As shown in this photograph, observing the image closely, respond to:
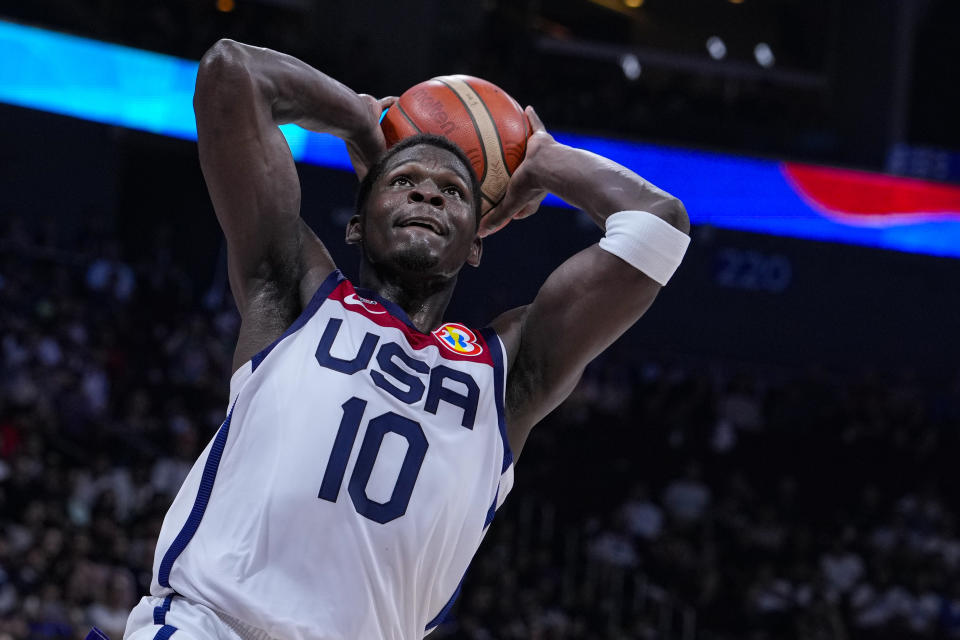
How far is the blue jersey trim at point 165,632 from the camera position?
3.06m

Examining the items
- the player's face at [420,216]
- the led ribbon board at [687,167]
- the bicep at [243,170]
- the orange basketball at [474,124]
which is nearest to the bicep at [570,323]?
the player's face at [420,216]

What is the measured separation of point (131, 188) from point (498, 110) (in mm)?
15837

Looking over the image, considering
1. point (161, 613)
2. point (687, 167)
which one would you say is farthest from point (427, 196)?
point (687, 167)

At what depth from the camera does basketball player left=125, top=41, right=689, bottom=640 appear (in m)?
3.18

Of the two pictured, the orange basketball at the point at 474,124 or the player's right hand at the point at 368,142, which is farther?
the orange basketball at the point at 474,124

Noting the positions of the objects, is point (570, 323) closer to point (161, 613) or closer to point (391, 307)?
point (391, 307)

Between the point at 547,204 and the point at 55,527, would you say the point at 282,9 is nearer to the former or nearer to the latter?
the point at 547,204

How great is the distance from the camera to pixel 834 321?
798 inches

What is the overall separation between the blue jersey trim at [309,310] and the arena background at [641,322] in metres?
7.08

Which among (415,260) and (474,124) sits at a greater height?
(474,124)

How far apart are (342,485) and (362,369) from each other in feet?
1.15

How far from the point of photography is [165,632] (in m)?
3.08

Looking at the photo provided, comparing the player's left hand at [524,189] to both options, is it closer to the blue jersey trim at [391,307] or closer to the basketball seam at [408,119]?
the basketball seam at [408,119]

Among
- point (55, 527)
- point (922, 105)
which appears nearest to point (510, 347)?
point (55, 527)
